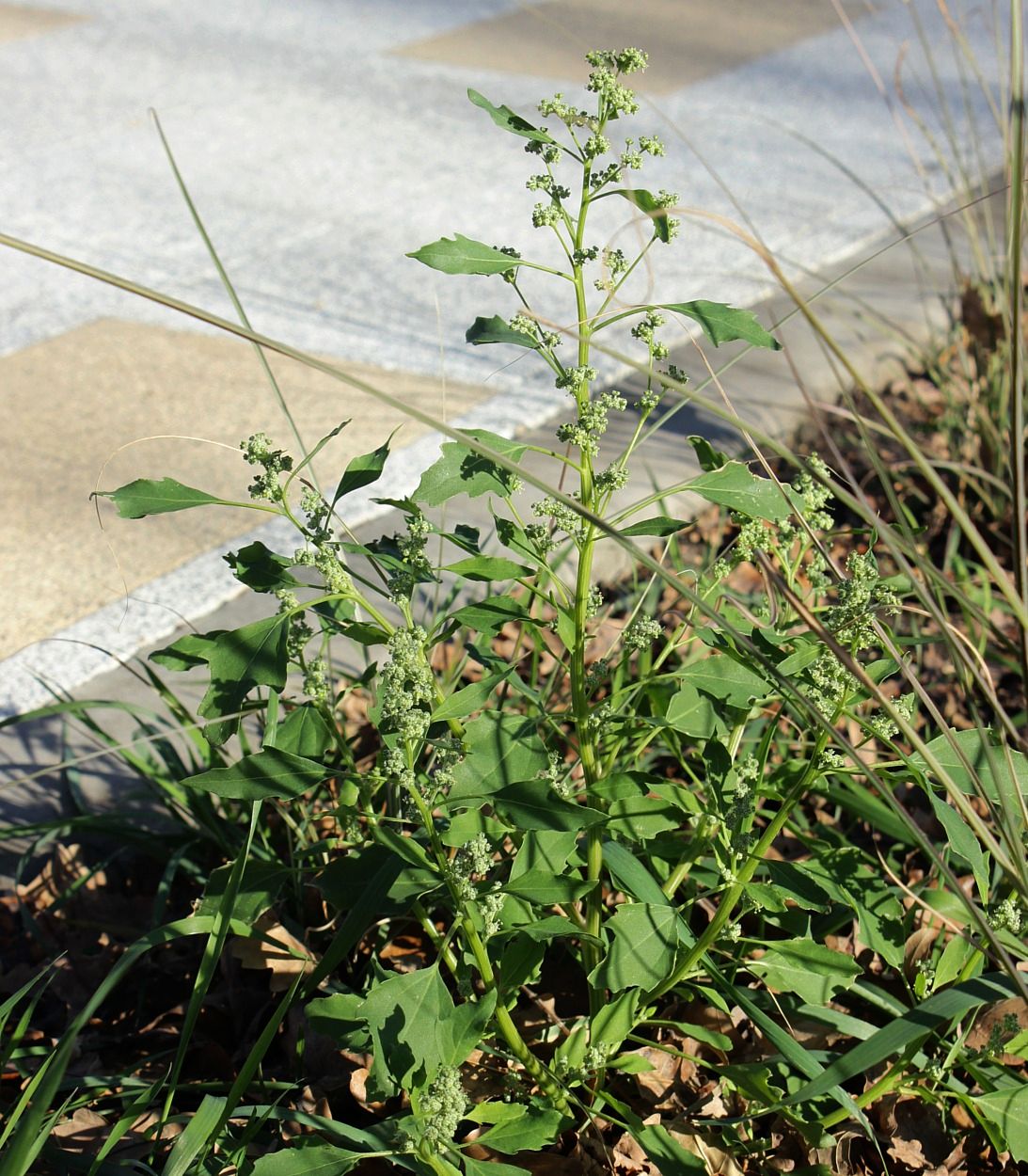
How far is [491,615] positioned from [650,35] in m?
6.67

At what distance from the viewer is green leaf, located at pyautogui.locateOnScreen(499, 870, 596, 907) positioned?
1.33m

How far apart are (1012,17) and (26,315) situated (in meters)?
3.66

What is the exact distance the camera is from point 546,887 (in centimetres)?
134

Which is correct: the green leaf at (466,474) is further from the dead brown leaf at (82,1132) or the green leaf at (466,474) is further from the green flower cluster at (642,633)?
the dead brown leaf at (82,1132)

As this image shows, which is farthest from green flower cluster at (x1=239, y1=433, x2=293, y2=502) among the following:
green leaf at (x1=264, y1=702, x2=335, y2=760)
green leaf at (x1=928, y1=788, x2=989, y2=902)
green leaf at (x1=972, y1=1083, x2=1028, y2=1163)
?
green leaf at (x1=972, y1=1083, x2=1028, y2=1163)

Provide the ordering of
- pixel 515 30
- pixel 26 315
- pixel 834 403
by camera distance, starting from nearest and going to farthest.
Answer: pixel 834 403 < pixel 26 315 < pixel 515 30

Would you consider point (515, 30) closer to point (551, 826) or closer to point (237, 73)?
point (237, 73)

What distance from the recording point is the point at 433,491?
1384mm

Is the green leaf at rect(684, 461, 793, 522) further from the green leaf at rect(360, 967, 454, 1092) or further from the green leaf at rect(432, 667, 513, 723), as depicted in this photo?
the green leaf at rect(360, 967, 454, 1092)

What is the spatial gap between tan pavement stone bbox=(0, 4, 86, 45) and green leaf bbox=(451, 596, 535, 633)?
6.77 metres

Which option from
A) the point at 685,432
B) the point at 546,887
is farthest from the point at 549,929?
the point at 685,432

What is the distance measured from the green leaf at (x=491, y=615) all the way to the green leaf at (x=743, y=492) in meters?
0.25

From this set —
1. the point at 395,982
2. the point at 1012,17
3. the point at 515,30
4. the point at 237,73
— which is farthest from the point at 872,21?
the point at 395,982

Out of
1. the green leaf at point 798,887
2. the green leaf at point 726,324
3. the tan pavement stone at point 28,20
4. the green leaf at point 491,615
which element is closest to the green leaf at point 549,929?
the green leaf at point 798,887
